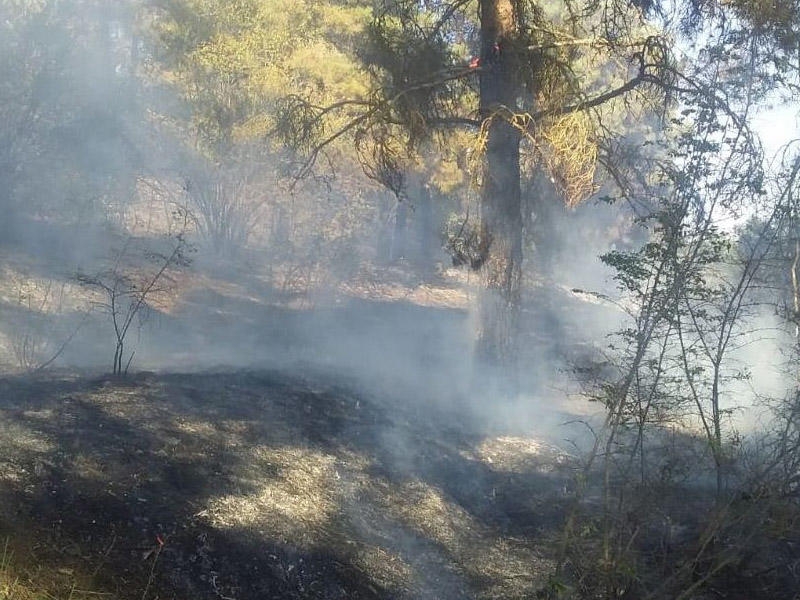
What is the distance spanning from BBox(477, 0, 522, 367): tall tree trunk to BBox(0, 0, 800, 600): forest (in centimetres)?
4

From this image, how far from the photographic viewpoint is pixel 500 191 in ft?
34.6

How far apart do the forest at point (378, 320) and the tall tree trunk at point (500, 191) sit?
0.04m

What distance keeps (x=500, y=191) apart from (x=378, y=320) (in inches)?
343

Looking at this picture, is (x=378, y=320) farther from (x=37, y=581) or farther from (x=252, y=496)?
(x=37, y=581)

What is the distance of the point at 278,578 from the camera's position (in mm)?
4930

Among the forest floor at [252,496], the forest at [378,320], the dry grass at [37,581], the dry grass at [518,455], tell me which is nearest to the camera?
the dry grass at [37,581]

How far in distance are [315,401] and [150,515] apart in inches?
157

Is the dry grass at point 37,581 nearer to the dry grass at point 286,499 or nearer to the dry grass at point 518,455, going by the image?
the dry grass at point 286,499

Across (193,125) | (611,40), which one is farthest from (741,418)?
(193,125)

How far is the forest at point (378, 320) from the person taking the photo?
5.09m

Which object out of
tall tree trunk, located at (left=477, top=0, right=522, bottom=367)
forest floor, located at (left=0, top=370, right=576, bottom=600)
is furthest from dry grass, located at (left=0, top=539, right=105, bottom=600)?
tall tree trunk, located at (left=477, top=0, right=522, bottom=367)

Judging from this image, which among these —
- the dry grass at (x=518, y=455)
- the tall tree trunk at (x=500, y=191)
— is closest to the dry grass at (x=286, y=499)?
the dry grass at (x=518, y=455)

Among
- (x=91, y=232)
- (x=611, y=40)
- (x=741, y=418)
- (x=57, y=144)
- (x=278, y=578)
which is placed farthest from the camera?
Result: (x=91, y=232)

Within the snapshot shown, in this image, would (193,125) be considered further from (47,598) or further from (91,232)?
(47,598)
